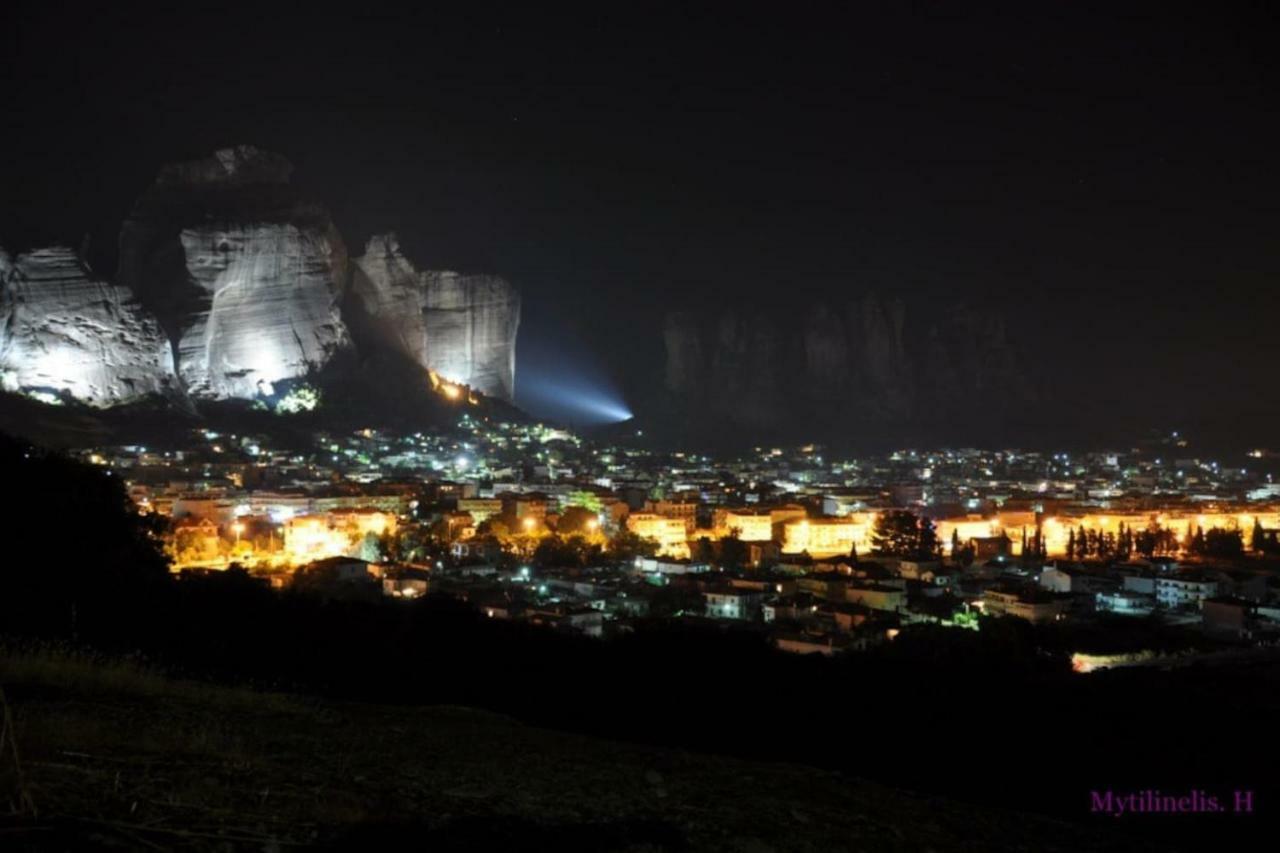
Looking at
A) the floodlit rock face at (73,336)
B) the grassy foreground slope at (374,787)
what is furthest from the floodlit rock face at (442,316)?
the grassy foreground slope at (374,787)

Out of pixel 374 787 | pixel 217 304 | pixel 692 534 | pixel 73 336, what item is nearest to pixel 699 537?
pixel 692 534

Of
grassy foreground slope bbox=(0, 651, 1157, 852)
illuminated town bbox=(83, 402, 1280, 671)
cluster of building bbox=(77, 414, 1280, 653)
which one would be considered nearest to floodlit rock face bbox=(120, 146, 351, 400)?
cluster of building bbox=(77, 414, 1280, 653)

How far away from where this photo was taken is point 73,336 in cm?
5519

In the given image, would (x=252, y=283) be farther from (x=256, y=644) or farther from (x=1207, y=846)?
(x=1207, y=846)

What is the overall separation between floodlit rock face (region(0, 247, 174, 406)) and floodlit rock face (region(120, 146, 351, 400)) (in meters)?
3.29

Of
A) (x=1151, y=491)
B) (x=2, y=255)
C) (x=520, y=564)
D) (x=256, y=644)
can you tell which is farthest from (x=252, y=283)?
(x=256, y=644)

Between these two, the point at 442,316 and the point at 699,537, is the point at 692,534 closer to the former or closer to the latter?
the point at 699,537

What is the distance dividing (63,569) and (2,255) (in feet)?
182

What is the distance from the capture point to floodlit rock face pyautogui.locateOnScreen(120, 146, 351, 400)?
61844 mm

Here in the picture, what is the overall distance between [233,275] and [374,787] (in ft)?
210

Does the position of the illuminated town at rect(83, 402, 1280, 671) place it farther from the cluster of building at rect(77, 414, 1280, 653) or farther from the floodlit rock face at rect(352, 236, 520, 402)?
the floodlit rock face at rect(352, 236, 520, 402)

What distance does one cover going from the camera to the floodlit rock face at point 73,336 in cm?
5422

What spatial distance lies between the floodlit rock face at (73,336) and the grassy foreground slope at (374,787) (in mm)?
53963

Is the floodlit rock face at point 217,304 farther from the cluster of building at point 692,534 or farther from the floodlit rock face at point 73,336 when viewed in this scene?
the cluster of building at point 692,534
